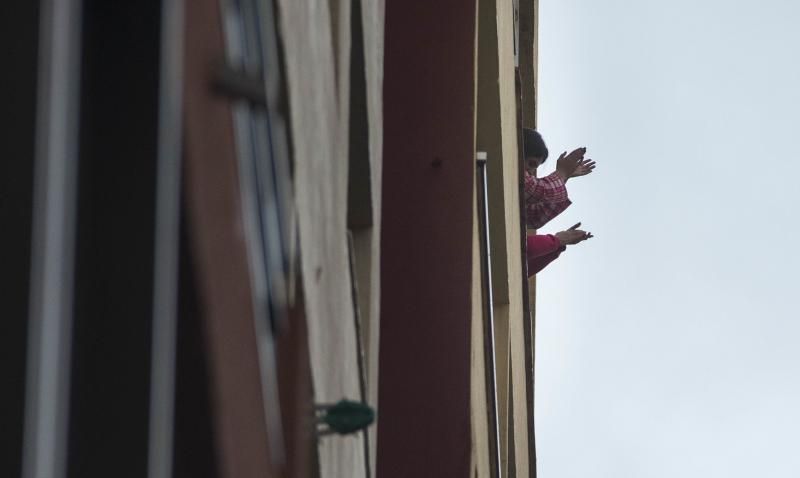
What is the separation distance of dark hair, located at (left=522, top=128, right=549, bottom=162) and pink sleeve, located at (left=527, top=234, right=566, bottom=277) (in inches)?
27.2

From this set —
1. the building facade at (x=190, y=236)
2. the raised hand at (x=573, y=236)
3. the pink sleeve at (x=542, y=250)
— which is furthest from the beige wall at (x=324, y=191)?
the pink sleeve at (x=542, y=250)

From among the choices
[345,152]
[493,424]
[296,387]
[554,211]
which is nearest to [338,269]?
[345,152]

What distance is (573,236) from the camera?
1466cm

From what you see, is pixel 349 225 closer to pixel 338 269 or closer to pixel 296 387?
pixel 338 269

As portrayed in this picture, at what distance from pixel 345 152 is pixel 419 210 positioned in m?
3.93

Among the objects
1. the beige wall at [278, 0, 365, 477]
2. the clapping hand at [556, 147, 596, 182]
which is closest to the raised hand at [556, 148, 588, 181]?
the clapping hand at [556, 147, 596, 182]

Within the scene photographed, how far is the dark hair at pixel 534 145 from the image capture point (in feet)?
52.9

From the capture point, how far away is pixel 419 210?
10023 millimetres

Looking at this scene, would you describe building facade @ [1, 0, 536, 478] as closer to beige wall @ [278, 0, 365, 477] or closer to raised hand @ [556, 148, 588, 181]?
beige wall @ [278, 0, 365, 477]

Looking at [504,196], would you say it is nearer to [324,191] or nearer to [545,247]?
[545,247]

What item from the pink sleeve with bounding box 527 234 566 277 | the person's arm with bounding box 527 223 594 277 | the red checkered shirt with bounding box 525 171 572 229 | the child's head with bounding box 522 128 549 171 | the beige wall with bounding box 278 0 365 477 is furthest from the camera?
the child's head with bounding box 522 128 549 171

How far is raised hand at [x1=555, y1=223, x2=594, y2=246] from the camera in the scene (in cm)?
1446

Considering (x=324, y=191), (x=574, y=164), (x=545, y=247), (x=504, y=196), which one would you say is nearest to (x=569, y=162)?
(x=574, y=164)

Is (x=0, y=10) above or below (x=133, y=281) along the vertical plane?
above
